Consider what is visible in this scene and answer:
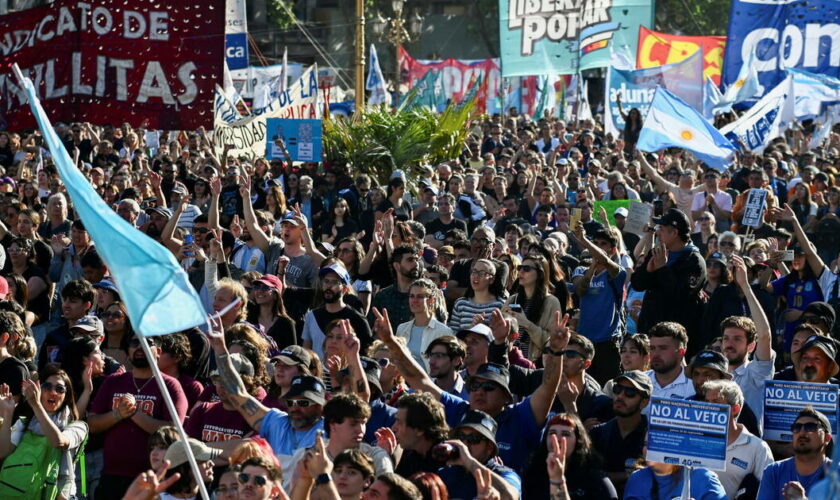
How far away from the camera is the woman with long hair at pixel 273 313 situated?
9352 mm

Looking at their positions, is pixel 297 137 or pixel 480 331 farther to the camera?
pixel 297 137

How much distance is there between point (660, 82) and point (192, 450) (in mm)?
20681

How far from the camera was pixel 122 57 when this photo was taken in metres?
12.3

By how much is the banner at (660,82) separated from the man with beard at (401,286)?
14.9 m

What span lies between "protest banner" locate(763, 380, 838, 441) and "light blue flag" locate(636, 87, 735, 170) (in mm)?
9807

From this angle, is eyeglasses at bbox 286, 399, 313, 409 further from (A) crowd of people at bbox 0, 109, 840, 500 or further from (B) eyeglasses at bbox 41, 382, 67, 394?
(B) eyeglasses at bbox 41, 382, 67, 394

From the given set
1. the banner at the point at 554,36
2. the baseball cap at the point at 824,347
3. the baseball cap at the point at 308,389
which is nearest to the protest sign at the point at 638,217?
the baseball cap at the point at 824,347

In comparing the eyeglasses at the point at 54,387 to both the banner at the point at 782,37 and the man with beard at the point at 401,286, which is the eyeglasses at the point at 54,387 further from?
the banner at the point at 782,37

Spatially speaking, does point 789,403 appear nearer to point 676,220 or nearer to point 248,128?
point 676,220

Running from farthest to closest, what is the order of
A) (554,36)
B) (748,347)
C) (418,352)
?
(554,36), (418,352), (748,347)

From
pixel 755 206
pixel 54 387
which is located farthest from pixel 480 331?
pixel 755 206

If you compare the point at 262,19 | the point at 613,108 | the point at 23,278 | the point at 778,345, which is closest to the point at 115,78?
the point at 23,278

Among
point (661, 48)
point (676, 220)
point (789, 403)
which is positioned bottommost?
point (789, 403)

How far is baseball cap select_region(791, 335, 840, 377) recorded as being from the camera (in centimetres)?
771
